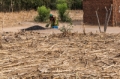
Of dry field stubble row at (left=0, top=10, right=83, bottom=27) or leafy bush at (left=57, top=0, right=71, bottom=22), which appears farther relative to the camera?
leafy bush at (left=57, top=0, right=71, bottom=22)

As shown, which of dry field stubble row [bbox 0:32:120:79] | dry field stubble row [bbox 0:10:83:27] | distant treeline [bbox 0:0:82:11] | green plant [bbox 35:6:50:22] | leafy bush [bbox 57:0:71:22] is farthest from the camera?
distant treeline [bbox 0:0:82:11]

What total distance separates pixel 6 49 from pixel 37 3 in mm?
25787

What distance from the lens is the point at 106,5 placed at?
17.7m

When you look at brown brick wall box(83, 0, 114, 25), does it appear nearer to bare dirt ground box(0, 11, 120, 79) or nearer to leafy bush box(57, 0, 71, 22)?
leafy bush box(57, 0, 71, 22)

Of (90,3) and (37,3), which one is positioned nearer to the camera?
(90,3)

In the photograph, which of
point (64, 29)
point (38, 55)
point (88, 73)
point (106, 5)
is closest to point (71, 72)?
point (88, 73)

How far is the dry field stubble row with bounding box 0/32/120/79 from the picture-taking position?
4.79 meters

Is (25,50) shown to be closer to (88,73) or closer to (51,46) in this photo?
(51,46)

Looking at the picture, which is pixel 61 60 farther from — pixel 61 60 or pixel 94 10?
pixel 94 10

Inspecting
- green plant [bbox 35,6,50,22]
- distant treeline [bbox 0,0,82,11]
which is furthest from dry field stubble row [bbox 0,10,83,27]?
distant treeline [bbox 0,0,82,11]

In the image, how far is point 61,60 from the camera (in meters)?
5.64

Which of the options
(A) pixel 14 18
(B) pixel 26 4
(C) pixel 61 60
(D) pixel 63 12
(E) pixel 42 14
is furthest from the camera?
(B) pixel 26 4

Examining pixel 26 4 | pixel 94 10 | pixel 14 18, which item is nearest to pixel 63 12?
pixel 14 18

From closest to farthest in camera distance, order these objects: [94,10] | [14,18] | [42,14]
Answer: [94,10], [42,14], [14,18]
